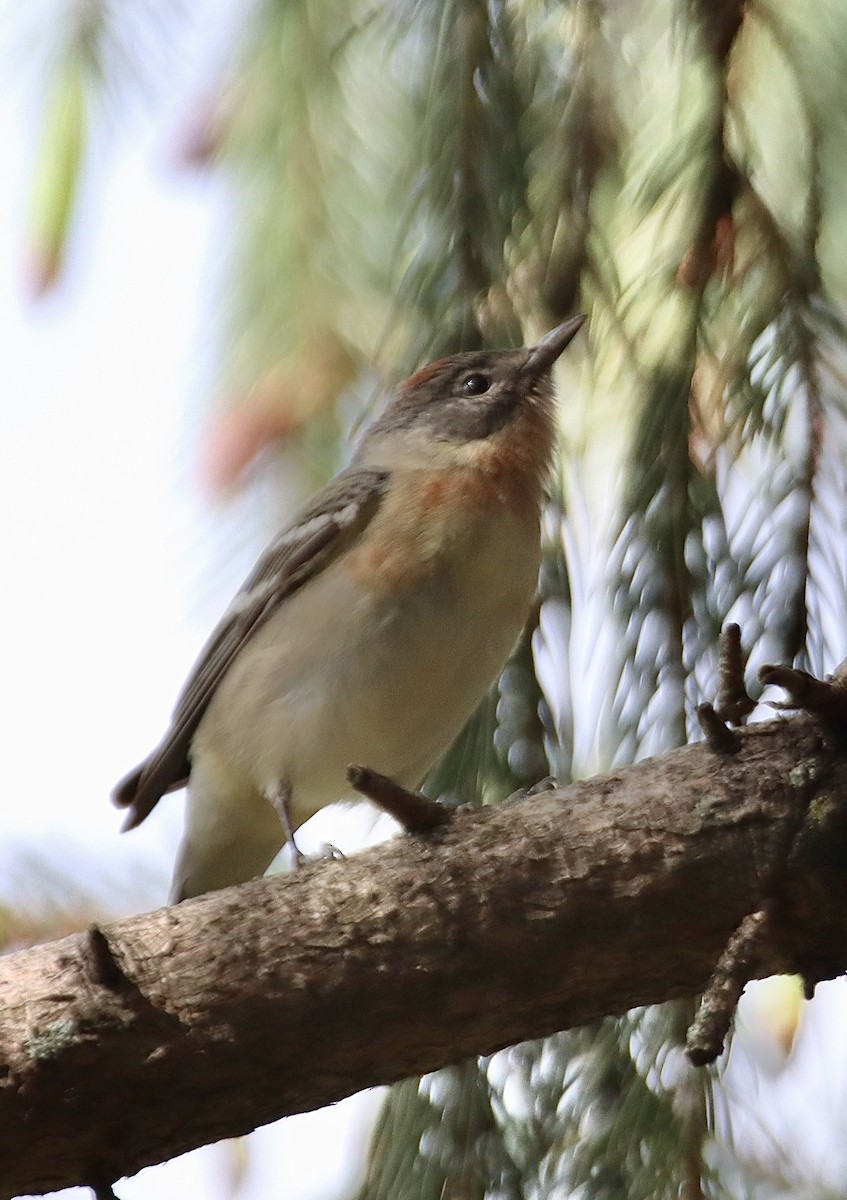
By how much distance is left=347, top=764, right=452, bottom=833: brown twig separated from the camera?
69.9 inches

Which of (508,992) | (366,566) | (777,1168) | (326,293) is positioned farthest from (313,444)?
(777,1168)

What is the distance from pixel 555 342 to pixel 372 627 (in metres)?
0.80

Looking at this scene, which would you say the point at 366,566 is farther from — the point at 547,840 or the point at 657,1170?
the point at 657,1170

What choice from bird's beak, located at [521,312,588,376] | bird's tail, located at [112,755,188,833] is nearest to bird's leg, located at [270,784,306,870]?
bird's tail, located at [112,755,188,833]

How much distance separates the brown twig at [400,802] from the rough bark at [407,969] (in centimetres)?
2

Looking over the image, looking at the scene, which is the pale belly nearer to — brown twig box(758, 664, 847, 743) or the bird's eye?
the bird's eye

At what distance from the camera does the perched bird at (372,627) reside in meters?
2.75

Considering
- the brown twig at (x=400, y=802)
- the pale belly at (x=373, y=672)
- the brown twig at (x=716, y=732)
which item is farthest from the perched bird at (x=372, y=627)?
the brown twig at (x=716, y=732)

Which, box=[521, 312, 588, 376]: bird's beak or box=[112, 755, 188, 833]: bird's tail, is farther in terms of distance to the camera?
box=[112, 755, 188, 833]: bird's tail

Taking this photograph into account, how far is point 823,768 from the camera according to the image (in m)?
1.74

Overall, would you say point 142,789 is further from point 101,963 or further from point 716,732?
point 716,732

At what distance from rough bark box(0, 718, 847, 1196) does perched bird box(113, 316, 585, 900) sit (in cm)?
79

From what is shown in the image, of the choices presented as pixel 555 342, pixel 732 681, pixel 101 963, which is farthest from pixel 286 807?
pixel 732 681

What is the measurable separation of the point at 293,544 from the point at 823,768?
1.49 meters
